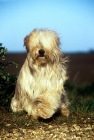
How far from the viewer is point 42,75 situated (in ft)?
20.8

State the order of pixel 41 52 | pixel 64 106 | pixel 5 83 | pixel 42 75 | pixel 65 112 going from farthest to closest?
1. pixel 5 83
2. pixel 64 106
3. pixel 65 112
4. pixel 42 75
5. pixel 41 52

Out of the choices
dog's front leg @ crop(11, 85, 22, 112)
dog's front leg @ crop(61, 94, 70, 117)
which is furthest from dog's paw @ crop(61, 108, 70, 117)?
dog's front leg @ crop(11, 85, 22, 112)

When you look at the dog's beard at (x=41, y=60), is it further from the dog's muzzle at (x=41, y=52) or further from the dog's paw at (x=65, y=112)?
the dog's paw at (x=65, y=112)

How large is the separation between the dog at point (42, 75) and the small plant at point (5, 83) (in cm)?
45

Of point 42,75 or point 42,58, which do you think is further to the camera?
point 42,75

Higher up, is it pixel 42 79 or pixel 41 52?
pixel 41 52

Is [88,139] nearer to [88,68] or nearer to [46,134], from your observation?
[46,134]

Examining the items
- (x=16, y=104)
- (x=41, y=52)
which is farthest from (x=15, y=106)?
(x=41, y=52)

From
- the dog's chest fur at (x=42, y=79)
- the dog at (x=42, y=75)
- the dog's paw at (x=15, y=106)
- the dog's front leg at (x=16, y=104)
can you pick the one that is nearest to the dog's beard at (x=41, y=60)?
the dog at (x=42, y=75)

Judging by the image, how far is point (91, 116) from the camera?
673cm

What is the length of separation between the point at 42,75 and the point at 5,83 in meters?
1.21

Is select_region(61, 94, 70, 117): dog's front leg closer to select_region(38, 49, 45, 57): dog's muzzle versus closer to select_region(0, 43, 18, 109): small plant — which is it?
select_region(0, 43, 18, 109): small plant

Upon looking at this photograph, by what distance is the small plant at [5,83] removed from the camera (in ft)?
22.7

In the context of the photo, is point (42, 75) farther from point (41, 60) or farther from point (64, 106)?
point (64, 106)
